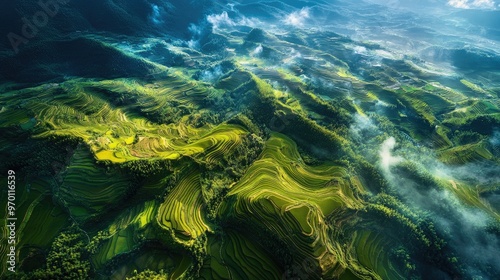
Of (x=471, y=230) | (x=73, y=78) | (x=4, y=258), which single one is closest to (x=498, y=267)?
(x=471, y=230)

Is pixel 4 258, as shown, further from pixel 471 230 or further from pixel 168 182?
pixel 471 230

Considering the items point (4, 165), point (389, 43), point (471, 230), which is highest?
point (4, 165)

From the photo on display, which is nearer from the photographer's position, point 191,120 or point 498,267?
point 498,267

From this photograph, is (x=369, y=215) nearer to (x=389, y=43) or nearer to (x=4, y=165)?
(x=4, y=165)

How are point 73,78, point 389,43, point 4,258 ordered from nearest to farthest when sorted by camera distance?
point 4,258, point 73,78, point 389,43

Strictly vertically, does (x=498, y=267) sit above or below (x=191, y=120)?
below

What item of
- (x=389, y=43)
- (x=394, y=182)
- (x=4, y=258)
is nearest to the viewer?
(x=4, y=258)

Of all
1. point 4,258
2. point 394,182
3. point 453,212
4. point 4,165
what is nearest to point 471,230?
point 453,212
